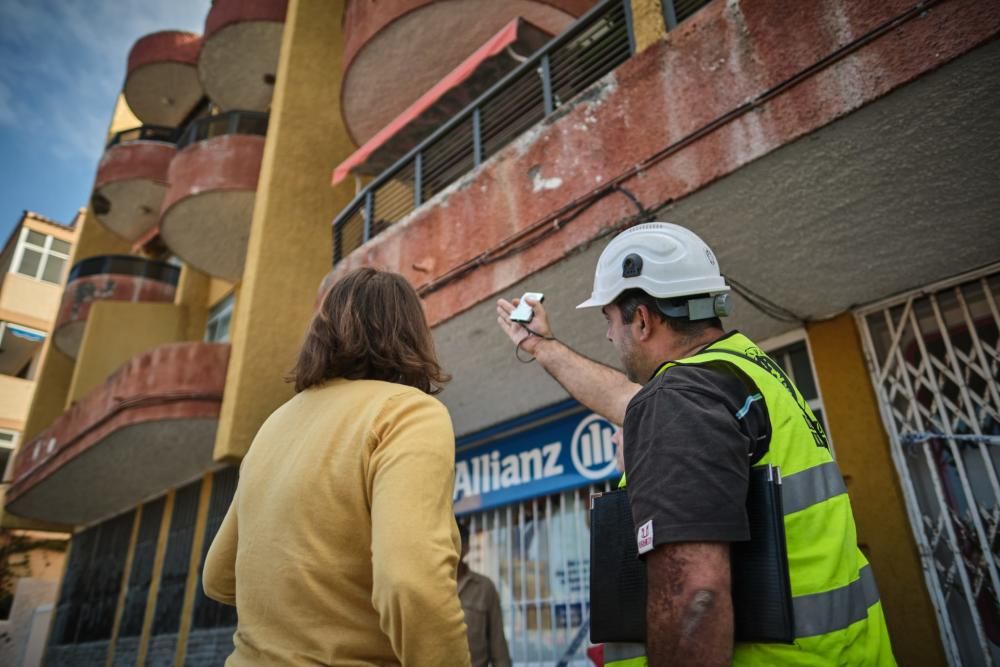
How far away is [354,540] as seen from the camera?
142 cm

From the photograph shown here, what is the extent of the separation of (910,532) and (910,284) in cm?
149

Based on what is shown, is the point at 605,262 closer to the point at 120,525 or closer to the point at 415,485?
the point at 415,485

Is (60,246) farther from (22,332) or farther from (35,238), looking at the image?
(22,332)

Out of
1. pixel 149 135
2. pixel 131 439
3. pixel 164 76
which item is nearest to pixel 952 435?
pixel 131 439

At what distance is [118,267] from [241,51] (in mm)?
5659

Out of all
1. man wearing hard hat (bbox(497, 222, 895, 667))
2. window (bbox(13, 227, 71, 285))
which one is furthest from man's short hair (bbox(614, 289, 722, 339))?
window (bbox(13, 227, 71, 285))

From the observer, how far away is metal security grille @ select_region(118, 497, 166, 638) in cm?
1011

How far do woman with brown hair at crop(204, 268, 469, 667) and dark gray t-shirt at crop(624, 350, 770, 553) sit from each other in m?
0.41

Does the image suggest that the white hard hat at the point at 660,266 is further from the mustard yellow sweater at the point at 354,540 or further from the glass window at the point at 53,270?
the glass window at the point at 53,270

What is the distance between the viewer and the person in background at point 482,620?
4.18m

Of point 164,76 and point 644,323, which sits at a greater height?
point 164,76

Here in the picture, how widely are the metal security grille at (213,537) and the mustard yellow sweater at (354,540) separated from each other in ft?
23.9

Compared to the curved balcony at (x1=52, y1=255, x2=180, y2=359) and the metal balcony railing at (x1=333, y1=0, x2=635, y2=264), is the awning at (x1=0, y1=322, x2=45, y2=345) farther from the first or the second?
the metal balcony railing at (x1=333, y1=0, x2=635, y2=264)

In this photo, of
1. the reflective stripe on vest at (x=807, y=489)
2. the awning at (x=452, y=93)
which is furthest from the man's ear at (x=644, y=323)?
the awning at (x=452, y=93)
